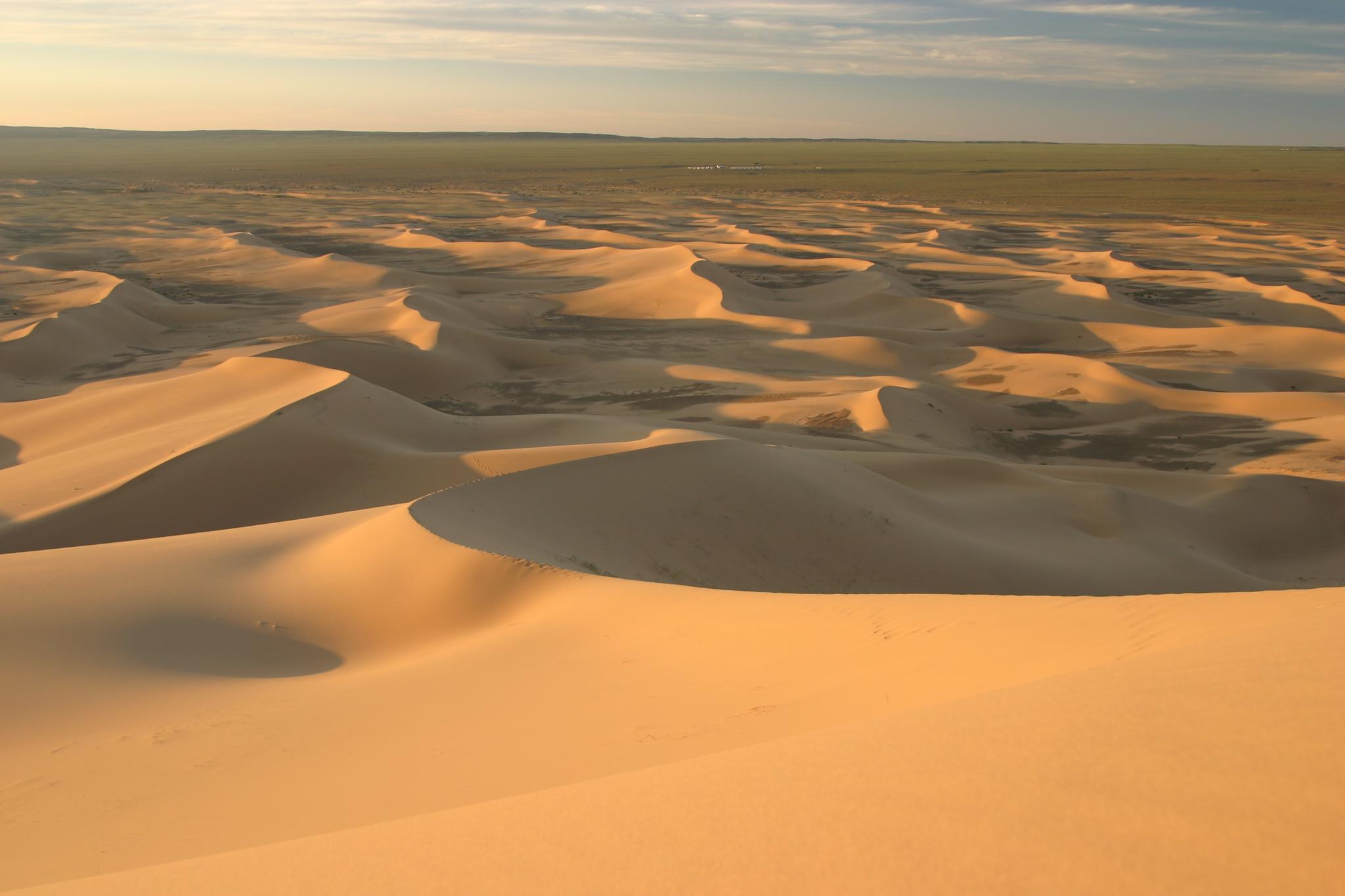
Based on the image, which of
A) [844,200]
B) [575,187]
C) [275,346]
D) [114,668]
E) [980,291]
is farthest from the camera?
[575,187]

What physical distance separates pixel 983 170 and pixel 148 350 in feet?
275

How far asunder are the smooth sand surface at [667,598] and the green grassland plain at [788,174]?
39.2m

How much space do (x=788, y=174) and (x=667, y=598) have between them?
84202mm

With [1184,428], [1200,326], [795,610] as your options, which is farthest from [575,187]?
[795,610]

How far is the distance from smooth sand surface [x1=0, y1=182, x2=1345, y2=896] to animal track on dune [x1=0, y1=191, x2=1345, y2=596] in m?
0.08

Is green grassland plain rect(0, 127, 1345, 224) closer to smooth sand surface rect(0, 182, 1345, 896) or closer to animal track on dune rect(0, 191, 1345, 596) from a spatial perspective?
animal track on dune rect(0, 191, 1345, 596)

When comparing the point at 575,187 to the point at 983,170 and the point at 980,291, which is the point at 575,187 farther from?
the point at 980,291

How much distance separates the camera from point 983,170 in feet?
298

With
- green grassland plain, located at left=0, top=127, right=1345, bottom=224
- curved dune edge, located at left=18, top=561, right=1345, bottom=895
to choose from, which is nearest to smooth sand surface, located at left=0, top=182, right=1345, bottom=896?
curved dune edge, located at left=18, top=561, right=1345, bottom=895

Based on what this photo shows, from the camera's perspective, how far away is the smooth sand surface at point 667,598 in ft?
7.91

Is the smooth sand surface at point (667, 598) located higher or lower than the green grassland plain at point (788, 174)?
lower

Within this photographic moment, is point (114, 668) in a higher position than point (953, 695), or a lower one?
lower

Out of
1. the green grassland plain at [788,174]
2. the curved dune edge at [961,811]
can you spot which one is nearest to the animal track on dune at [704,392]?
the curved dune edge at [961,811]

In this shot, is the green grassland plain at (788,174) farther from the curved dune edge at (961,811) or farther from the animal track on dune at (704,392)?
the curved dune edge at (961,811)
